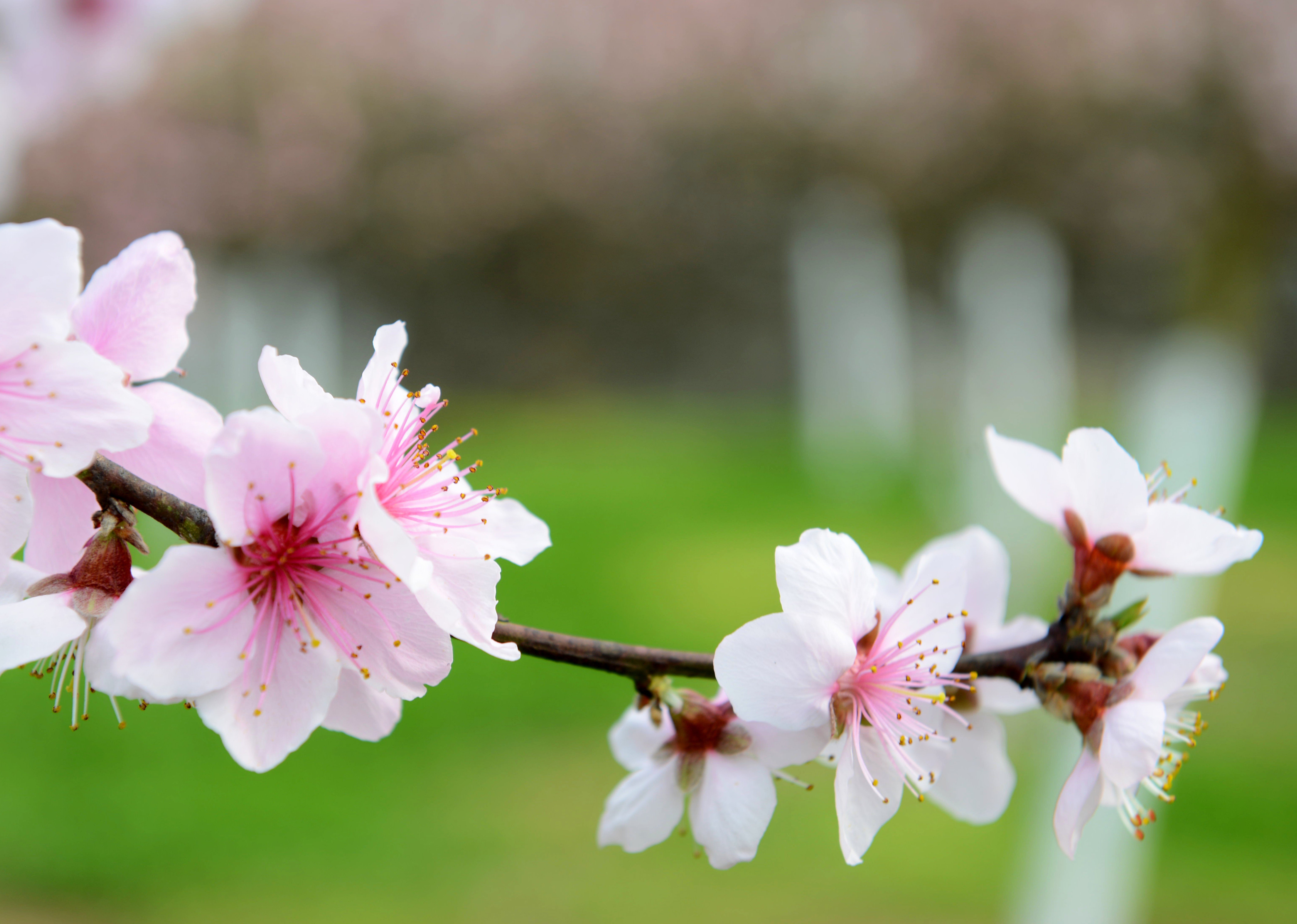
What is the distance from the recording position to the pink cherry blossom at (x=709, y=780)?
0.58 metres

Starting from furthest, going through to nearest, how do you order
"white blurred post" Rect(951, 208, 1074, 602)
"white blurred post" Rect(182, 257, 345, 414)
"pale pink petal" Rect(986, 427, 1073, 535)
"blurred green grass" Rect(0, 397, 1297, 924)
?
"white blurred post" Rect(182, 257, 345, 414) → "white blurred post" Rect(951, 208, 1074, 602) → "blurred green grass" Rect(0, 397, 1297, 924) → "pale pink petal" Rect(986, 427, 1073, 535)

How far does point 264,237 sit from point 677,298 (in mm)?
3016

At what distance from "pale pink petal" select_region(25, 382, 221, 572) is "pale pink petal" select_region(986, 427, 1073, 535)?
44 cm

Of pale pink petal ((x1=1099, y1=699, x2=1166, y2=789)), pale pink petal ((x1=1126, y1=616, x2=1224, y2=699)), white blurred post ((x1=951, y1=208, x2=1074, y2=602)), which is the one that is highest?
pale pink petal ((x1=1126, y1=616, x2=1224, y2=699))

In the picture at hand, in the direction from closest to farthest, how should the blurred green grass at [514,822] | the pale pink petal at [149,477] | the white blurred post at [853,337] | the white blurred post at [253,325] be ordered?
the pale pink petal at [149,477], the blurred green grass at [514,822], the white blurred post at [253,325], the white blurred post at [853,337]

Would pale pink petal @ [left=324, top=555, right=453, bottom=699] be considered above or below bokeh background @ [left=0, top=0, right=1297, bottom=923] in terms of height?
above

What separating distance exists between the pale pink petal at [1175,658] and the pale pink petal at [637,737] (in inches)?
10.6

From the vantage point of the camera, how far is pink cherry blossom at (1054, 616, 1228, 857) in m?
0.57

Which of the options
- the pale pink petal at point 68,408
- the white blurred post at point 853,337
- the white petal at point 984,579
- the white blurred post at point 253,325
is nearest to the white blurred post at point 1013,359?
the white blurred post at point 853,337

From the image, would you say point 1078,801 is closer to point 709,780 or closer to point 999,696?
point 999,696

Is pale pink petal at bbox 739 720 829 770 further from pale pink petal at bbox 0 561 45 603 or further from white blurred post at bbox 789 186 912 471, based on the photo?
white blurred post at bbox 789 186 912 471

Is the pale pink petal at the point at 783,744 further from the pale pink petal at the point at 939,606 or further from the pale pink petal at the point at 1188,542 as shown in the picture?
the pale pink petal at the point at 1188,542

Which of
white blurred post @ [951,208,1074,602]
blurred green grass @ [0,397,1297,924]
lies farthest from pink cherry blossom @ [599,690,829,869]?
white blurred post @ [951,208,1074,602]

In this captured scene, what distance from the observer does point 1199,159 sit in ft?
15.1
